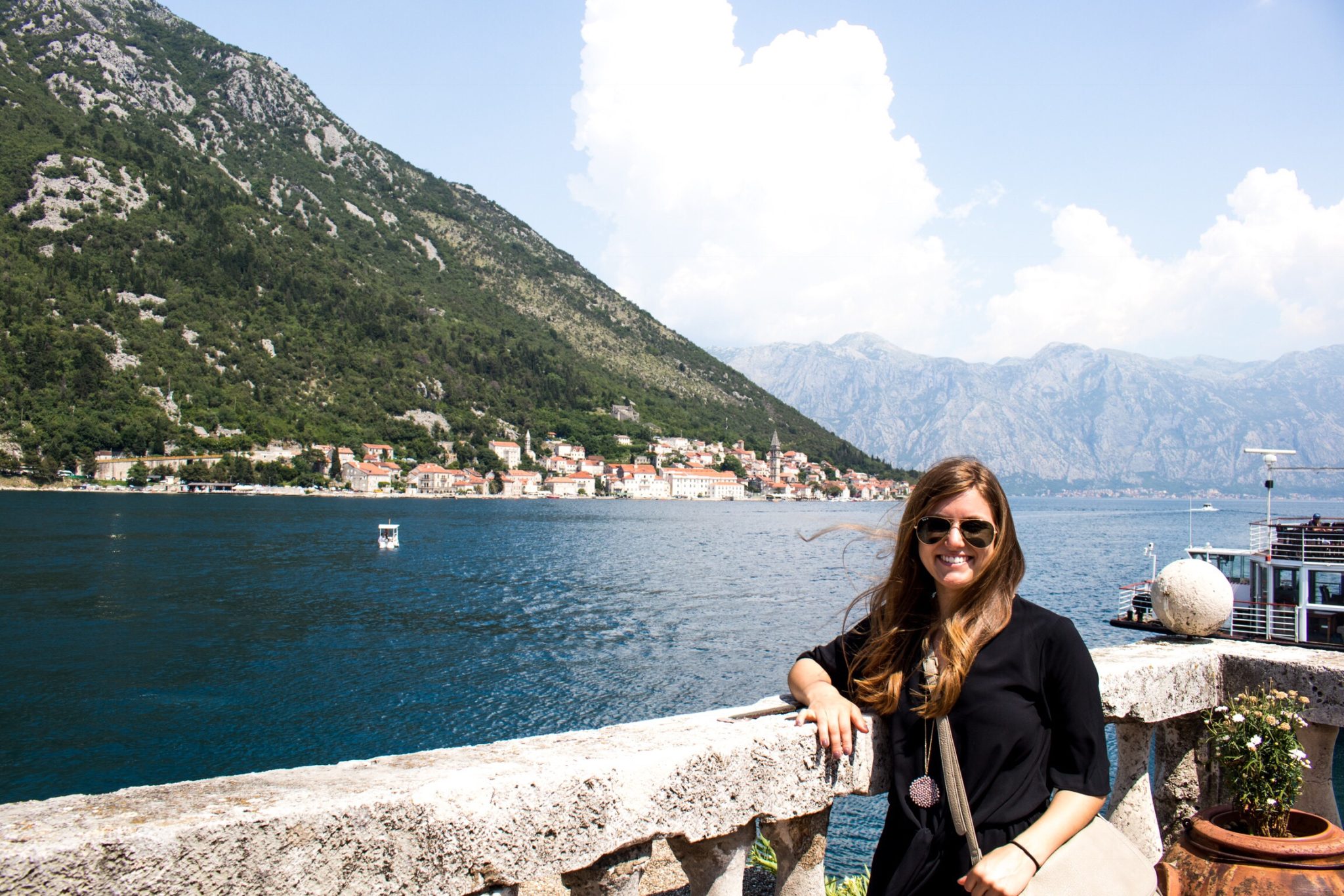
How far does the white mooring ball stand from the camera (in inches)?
132

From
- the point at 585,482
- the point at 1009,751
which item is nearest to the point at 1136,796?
the point at 1009,751

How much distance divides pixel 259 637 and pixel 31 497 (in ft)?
254

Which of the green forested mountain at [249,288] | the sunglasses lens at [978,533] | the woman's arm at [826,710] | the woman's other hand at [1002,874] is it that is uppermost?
the green forested mountain at [249,288]

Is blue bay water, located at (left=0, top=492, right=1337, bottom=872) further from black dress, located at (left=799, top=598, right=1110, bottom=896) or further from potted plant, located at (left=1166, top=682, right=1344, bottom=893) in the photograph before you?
potted plant, located at (left=1166, top=682, right=1344, bottom=893)

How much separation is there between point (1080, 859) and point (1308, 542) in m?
19.5

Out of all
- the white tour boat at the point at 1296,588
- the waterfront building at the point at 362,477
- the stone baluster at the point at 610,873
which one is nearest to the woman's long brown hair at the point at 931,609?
the stone baluster at the point at 610,873

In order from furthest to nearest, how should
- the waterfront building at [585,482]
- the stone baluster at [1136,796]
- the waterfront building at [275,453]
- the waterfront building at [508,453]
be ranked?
1. the waterfront building at [585,482]
2. the waterfront building at [508,453]
3. the waterfront building at [275,453]
4. the stone baluster at [1136,796]

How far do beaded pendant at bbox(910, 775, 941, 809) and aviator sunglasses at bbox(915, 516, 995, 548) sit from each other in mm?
623

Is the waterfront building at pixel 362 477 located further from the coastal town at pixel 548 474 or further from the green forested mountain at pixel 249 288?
the green forested mountain at pixel 249 288

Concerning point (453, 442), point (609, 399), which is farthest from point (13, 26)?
point (609, 399)

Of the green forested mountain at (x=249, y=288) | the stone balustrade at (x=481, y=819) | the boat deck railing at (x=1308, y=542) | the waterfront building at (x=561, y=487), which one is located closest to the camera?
the stone balustrade at (x=481, y=819)

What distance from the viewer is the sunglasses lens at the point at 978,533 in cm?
218

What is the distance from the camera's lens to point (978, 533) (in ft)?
7.22

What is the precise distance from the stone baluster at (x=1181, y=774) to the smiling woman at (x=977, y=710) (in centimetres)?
184
